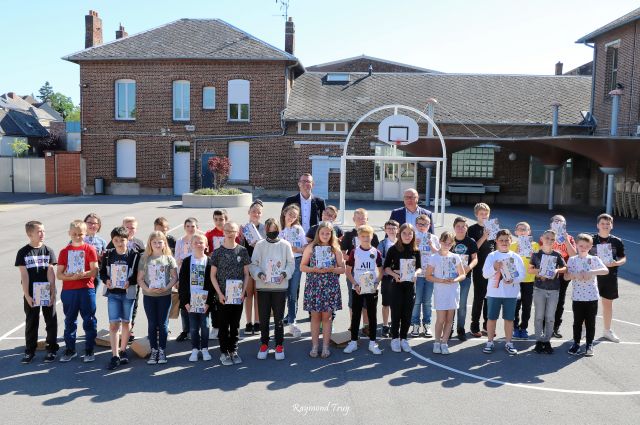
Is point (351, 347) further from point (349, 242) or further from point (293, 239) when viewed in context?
point (293, 239)

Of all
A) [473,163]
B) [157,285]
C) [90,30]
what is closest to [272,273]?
[157,285]

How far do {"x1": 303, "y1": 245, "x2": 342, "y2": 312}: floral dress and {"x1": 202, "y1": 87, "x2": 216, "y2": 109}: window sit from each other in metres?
25.6

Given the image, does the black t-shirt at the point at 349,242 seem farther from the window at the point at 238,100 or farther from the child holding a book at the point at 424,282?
the window at the point at 238,100

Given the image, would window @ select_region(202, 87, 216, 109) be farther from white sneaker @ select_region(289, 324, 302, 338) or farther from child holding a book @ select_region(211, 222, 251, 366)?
child holding a book @ select_region(211, 222, 251, 366)

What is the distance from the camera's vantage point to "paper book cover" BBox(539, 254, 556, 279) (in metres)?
7.50

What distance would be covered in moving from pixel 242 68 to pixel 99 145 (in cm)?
879

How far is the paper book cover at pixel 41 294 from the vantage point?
6.89 m

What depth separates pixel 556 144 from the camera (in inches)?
947

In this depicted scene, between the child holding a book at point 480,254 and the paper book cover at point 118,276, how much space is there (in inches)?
177

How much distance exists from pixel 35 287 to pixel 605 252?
720cm

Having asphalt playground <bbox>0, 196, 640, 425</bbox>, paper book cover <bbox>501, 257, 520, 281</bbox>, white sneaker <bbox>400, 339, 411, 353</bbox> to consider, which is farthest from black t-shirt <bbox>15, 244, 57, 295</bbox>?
paper book cover <bbox>501, 257, 520, 281</bbox>

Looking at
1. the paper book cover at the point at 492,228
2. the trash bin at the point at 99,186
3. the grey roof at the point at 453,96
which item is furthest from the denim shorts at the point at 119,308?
the trash bin at the point at 99,186

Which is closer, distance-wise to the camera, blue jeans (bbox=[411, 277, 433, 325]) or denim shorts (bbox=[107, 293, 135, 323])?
denim shorts (bbox=[107, 293, 135, 323])

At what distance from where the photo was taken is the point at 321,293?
7242 millimetres
